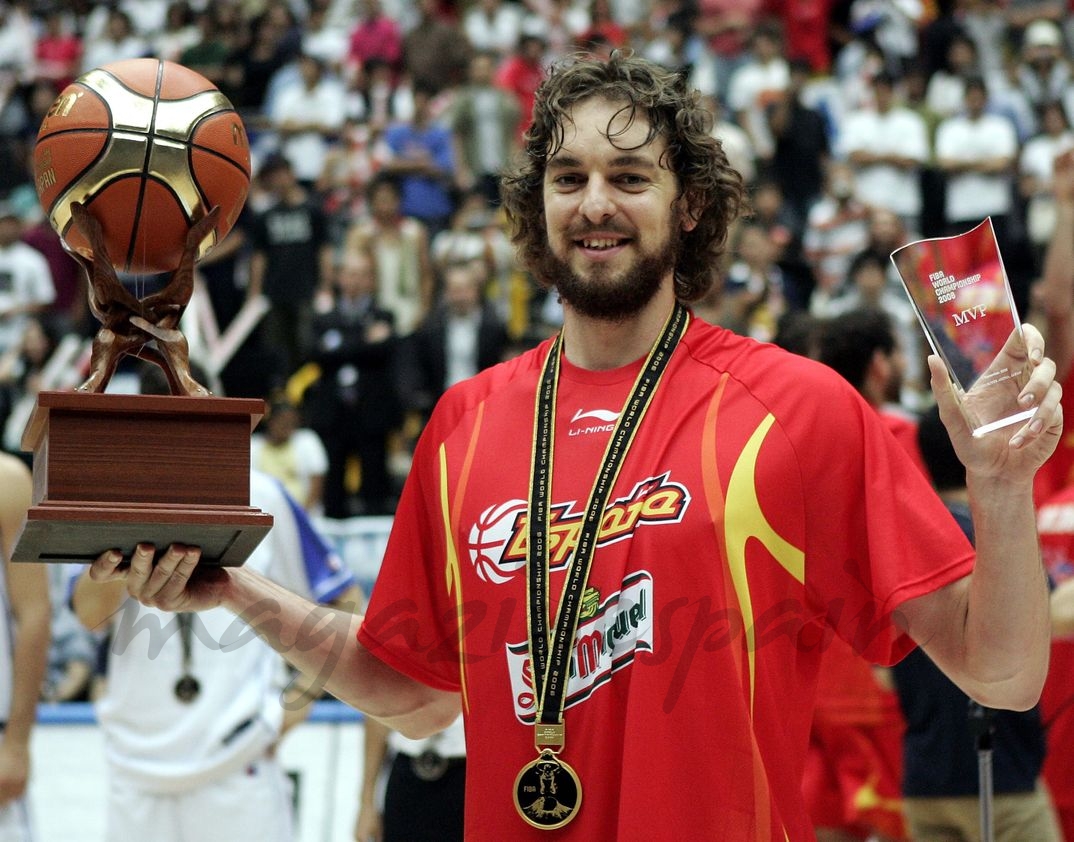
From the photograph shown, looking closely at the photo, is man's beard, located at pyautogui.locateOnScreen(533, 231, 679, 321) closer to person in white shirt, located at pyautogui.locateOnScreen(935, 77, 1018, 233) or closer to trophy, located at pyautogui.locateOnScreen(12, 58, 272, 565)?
trophy, located at pyautogui.locateOnScreen(12, 58, 272, 565)

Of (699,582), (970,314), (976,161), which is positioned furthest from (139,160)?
(976,161)

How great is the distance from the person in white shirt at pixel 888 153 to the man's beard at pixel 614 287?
12330mm

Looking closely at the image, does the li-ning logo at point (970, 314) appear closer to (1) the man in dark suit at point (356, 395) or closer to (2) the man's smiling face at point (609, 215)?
(2) the man's smiling face at point (609, 215)

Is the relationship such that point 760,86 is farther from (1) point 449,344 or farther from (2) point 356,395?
(2) point 356,395

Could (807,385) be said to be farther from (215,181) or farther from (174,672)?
(174,672)

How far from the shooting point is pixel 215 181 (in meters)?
3.30

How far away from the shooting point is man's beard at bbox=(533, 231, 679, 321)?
323 cm

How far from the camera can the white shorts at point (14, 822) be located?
4.96 meters

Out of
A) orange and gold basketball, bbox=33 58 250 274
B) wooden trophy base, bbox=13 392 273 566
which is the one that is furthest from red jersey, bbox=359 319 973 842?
orange and gold basketball, bbox=33 58 250 274

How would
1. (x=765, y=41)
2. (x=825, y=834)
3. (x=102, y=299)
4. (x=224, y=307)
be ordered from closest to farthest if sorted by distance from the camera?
(x=102, y=299), (x=825, y=834), (x=224, y=307), (x=765, y=41)

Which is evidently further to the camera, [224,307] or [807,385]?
[224,307]

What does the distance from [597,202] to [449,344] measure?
1005 centimetres

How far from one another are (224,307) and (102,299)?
485 inches

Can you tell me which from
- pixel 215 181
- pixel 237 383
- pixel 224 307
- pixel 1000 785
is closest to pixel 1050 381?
pixel 215 181
